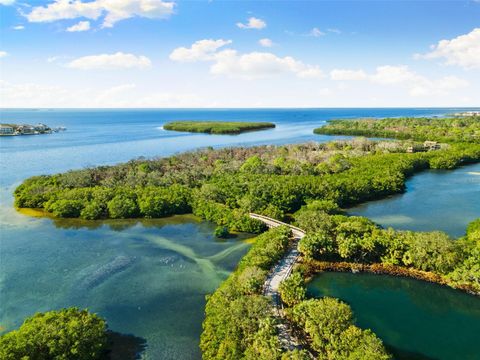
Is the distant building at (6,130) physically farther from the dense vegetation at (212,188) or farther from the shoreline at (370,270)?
the shoreline at (370,270)

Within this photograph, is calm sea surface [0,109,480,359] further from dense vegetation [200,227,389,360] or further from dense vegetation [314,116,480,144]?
dense vegetation [314,116,480,144]

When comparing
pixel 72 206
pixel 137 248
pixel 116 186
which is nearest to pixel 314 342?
pixel 137 248

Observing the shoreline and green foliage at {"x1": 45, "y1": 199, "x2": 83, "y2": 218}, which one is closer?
the shoreline

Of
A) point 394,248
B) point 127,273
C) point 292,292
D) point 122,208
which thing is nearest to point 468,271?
point 394,248

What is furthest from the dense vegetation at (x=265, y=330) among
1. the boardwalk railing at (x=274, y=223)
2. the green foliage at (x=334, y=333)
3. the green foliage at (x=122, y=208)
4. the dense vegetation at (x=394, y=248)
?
the green foliage at (x=122, y=208)

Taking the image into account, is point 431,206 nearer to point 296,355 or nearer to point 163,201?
point 163,201

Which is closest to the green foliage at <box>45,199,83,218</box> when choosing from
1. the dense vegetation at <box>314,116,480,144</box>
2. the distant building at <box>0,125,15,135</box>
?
the dense vegetation at <box>314,116,480,144</box>
